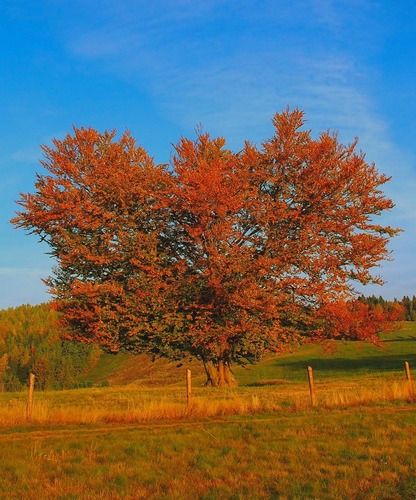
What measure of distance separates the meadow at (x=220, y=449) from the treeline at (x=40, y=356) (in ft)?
316

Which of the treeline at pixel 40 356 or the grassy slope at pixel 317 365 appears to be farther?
the treeline at pixel 40 356

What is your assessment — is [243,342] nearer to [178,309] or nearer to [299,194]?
[178,309]

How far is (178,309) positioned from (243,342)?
378 centimetres

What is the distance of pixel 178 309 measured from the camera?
86.4 ft

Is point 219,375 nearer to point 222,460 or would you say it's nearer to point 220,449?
point 220,449

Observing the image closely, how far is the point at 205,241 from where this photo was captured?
2586 centimetres

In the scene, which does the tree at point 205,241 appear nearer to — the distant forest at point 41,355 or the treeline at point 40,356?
the distant forest at point 41,355

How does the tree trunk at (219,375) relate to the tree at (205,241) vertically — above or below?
below

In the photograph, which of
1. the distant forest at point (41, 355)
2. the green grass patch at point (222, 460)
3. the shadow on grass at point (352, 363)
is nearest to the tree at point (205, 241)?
the green grass patch at point (222, 460)

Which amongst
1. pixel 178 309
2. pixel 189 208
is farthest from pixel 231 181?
pixel 178 309

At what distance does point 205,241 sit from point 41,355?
113464 millimetres

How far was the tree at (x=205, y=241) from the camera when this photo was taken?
24.8 meters

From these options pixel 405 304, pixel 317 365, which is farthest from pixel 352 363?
pixel 405 304

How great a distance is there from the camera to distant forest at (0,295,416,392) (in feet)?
389
